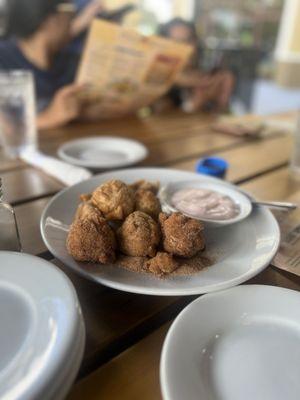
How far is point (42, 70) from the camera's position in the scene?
1.71 meters

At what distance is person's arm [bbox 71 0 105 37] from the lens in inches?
69.3

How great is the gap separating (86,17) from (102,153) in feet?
3.75

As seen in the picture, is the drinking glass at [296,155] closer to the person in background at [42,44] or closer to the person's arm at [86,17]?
the person in background at [42,44]

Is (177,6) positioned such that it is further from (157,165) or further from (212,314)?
(212,314)

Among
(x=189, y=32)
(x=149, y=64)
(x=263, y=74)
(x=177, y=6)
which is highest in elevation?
(x=177, y=6)

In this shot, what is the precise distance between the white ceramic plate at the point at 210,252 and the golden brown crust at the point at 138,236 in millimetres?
35

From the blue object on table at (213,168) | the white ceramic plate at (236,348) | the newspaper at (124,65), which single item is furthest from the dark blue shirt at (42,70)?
the white ceramic plate at (236,348)

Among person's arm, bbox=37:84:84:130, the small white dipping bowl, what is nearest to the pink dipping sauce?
the small white dipping bowl

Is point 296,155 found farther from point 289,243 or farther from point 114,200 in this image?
point 114,200

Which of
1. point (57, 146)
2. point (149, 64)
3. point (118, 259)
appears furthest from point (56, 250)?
point (149, 64)

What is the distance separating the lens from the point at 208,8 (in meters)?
3.98

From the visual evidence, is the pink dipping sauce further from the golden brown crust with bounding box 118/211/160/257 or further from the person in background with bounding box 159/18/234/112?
the person in background with bounding box 159/18/234/112

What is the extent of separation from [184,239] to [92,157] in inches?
23.4

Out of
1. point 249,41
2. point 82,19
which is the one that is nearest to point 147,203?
point 82,19
